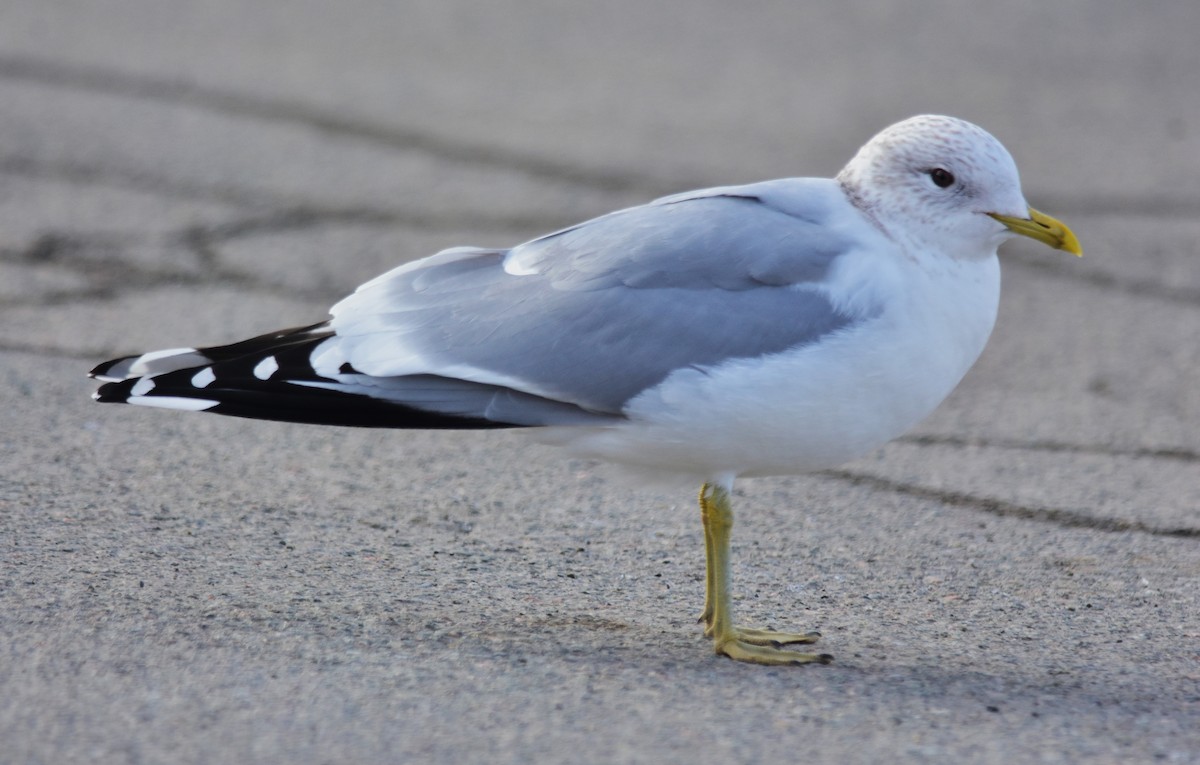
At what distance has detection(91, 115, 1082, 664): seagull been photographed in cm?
268

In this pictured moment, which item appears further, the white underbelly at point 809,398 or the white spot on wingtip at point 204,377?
the white spot on wingtip at point 204,377

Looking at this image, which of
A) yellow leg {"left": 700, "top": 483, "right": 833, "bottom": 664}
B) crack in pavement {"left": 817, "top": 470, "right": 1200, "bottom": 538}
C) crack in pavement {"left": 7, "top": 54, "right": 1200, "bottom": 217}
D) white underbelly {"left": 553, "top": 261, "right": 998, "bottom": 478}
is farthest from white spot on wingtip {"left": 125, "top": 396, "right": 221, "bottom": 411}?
crack in pavement {"left": 7, "top": 54, "right": 1200, "bottom": 217}

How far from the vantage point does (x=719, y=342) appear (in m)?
2.69

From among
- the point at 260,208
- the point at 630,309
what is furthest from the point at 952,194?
the point at 260,208

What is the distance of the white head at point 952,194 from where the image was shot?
9.05 ft

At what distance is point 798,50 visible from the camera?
7.85m

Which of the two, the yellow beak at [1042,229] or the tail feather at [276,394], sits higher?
the yellow beak at [1042,229]

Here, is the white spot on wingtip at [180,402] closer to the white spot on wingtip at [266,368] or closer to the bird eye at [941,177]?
the white spot on wingtip at [266,368]

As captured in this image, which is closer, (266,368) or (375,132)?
(266,368)

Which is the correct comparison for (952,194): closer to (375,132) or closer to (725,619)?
(725,619)

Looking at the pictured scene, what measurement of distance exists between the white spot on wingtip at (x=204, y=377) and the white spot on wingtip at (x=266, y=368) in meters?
0.08

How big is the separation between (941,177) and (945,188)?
2cm

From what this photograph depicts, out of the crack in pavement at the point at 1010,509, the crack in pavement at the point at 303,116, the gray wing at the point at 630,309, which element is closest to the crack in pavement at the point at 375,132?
the crack in pavement at the point at 303,116

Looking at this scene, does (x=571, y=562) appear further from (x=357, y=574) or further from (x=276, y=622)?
(x=276, y=622)
